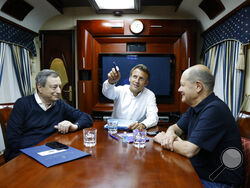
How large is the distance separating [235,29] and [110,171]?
7.41ft

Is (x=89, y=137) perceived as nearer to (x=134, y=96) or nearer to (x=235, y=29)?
(x=134, y=96)

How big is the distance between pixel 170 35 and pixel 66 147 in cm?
293

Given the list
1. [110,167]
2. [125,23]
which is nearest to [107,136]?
[110,167]

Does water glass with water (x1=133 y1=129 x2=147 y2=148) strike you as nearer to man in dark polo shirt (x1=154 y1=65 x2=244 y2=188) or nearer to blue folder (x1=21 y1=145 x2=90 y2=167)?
man in dark polo shirt (x1=154 y1=65 x2=244 y2=188)

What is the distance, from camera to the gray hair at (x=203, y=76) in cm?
126

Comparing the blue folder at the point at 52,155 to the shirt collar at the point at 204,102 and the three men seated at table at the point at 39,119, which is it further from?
the shirt collar at the point at 204,102

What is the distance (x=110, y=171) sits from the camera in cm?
89

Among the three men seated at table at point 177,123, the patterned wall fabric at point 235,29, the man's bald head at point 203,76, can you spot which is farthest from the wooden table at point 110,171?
the patterned wall fabric at point 235,29

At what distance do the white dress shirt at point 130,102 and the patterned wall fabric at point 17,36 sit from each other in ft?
6.19

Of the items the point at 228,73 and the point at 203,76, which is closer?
the point at 203,76

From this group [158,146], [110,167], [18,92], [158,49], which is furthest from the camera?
[158,49]

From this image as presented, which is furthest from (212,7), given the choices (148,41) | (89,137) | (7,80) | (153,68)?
(7,80)

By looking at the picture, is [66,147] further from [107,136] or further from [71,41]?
[71,41]

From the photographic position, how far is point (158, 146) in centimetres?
127
